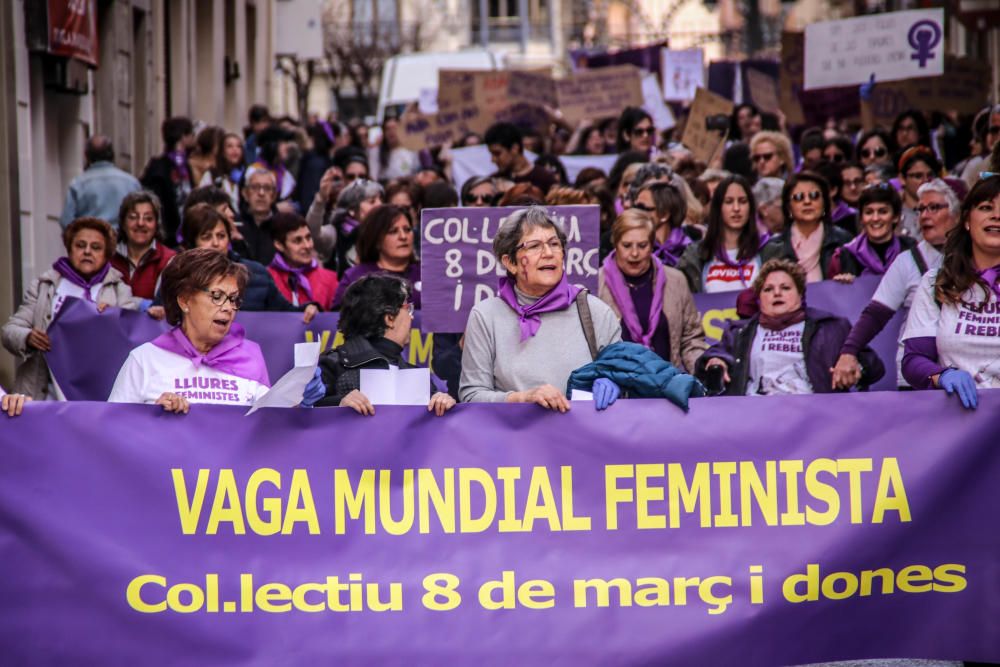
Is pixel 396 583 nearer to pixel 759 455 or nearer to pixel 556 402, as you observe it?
pixel 556 402

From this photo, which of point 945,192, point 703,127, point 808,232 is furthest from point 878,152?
point 945,192

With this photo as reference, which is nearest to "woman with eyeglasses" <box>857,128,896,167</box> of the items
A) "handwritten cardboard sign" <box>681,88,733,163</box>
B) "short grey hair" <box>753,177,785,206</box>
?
"short grey hair" <box>753,177,785,206</box>

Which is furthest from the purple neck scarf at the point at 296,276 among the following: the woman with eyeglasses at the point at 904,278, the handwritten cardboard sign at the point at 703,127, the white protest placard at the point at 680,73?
the white protest placard at the point at 680,73

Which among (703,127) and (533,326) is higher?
(703,127)

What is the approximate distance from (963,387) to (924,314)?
0.62 m

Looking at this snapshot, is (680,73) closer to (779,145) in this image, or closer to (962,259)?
(779,145)

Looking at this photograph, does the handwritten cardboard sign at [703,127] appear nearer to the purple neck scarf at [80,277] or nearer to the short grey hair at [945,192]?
the short grey hair at [945,192]

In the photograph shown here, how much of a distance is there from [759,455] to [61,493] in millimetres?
2265

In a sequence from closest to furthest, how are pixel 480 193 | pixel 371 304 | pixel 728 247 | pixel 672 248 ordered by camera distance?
1. pixel 371 304
2. pixel 728 247
3. pixel 672 248
4. pixel 480 193

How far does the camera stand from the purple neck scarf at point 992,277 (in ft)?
20.9

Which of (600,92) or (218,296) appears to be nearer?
(218,296)

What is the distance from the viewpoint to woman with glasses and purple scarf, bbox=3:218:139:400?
9266 millimetres

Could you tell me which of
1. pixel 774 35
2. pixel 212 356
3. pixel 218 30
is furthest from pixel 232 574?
pixel 774 35

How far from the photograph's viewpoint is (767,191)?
11180 millimetres
